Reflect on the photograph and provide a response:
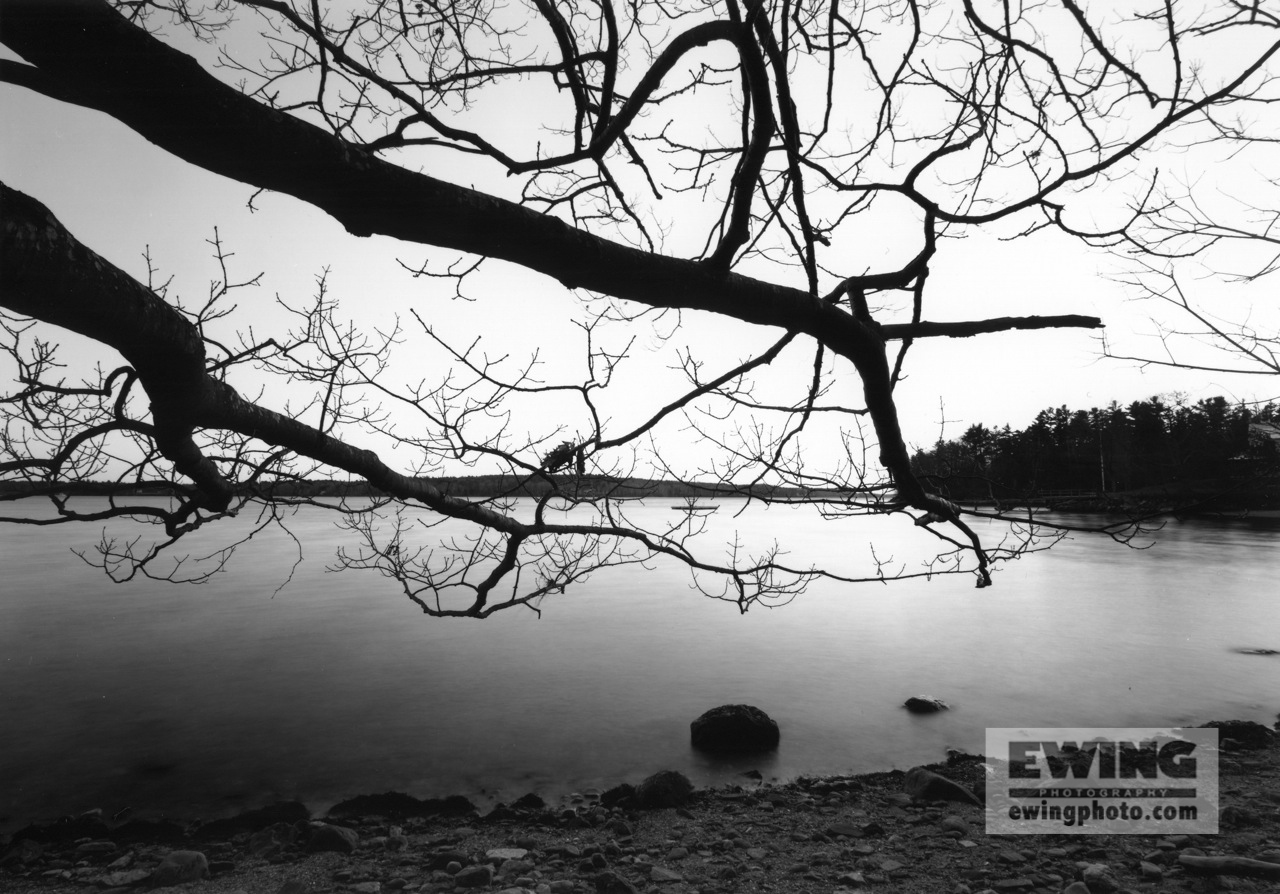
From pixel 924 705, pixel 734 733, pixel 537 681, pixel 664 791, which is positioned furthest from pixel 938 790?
pixel 537 681

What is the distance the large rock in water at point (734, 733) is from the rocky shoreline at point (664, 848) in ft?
5.49

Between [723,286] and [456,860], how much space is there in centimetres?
467

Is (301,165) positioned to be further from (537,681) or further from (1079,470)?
(537,681)

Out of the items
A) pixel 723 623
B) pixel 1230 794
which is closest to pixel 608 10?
pixel 1230 794

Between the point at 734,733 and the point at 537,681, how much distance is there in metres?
5.05

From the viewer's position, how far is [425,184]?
6.16ft

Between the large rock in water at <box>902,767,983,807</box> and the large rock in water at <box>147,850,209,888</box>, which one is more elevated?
the large rock in water at <box>147,850,209,888</box>

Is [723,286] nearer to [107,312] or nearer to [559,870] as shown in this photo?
[107,312]

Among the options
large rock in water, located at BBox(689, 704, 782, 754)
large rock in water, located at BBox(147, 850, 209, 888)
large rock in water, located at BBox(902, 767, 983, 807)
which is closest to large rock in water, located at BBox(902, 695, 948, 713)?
large rock in water, located at BBox(689, 704, 782, 754)

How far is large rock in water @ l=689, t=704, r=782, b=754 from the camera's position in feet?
28.2

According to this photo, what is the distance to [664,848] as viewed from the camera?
5.14 meters

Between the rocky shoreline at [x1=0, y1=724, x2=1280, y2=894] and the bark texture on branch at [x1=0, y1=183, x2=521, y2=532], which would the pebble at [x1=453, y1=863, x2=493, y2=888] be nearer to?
the rocky shoreline at [x1=0, y1=724, x2=1280, y2=894]

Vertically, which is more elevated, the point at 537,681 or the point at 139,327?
the point at 139,327

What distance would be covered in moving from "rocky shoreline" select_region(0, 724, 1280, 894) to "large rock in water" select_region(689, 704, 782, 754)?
1672 millimetres
